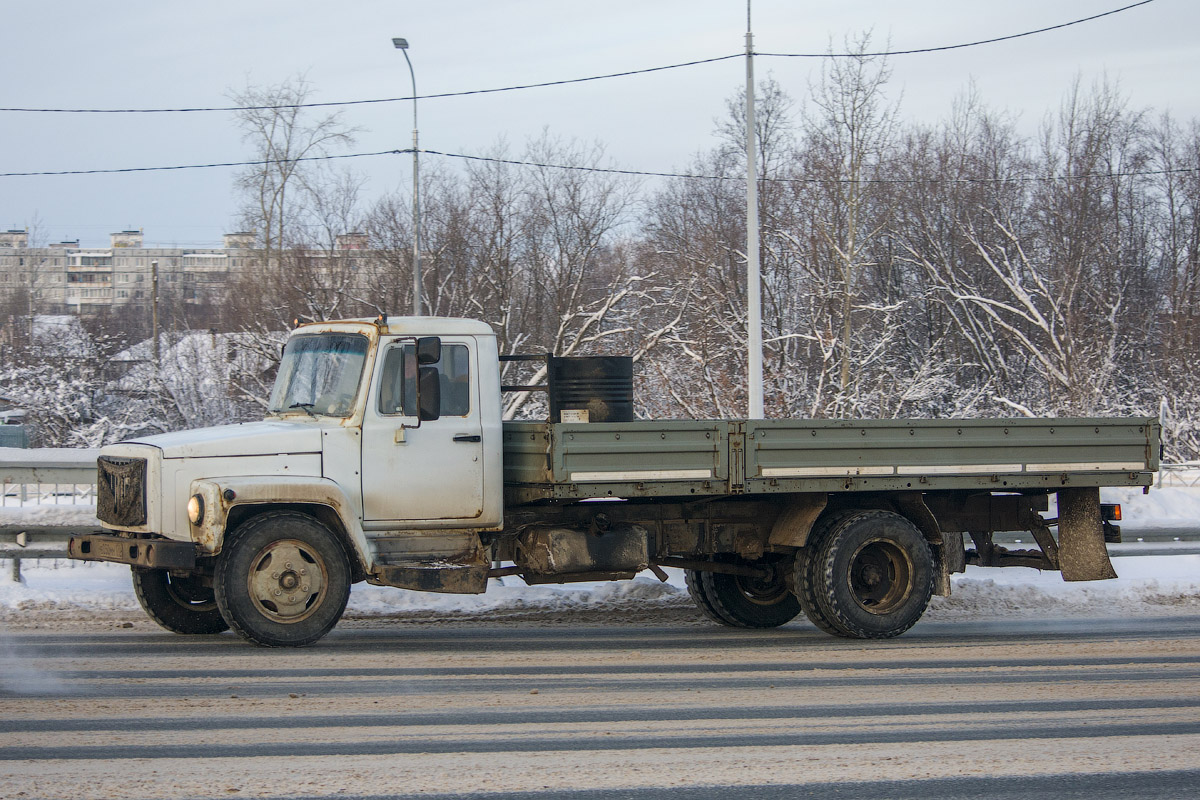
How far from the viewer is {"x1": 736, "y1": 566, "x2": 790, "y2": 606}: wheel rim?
425 inches

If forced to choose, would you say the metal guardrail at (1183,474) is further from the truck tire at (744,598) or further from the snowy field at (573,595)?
the truck tire at (744,598)

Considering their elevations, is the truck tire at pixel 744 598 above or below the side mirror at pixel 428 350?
below

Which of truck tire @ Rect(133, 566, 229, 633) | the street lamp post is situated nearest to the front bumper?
truck tire @ Rect(133, 566, 229, 633)

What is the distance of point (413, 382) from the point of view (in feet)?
29.9

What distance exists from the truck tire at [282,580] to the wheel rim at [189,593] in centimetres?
104

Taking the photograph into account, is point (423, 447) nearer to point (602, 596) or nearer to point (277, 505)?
point (277, 505)

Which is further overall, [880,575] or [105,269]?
[105,269]

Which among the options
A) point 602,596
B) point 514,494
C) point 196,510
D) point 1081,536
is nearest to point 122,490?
point 196,510

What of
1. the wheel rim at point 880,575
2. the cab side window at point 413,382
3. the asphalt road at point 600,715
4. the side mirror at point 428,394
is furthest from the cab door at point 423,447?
the wheel rim at point 880,575

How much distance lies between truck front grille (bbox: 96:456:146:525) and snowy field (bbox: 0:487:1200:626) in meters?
1.81

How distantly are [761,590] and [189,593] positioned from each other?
4912 millimetres

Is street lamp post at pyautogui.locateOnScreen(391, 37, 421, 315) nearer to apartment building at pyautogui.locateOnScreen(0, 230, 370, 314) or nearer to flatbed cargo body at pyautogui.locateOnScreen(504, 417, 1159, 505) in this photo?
flatbed cargo body at pyautogui.locateOnScreen(504, 417, 1159, 505)

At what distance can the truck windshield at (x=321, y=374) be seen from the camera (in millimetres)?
9203

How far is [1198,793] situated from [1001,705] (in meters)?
1.86
